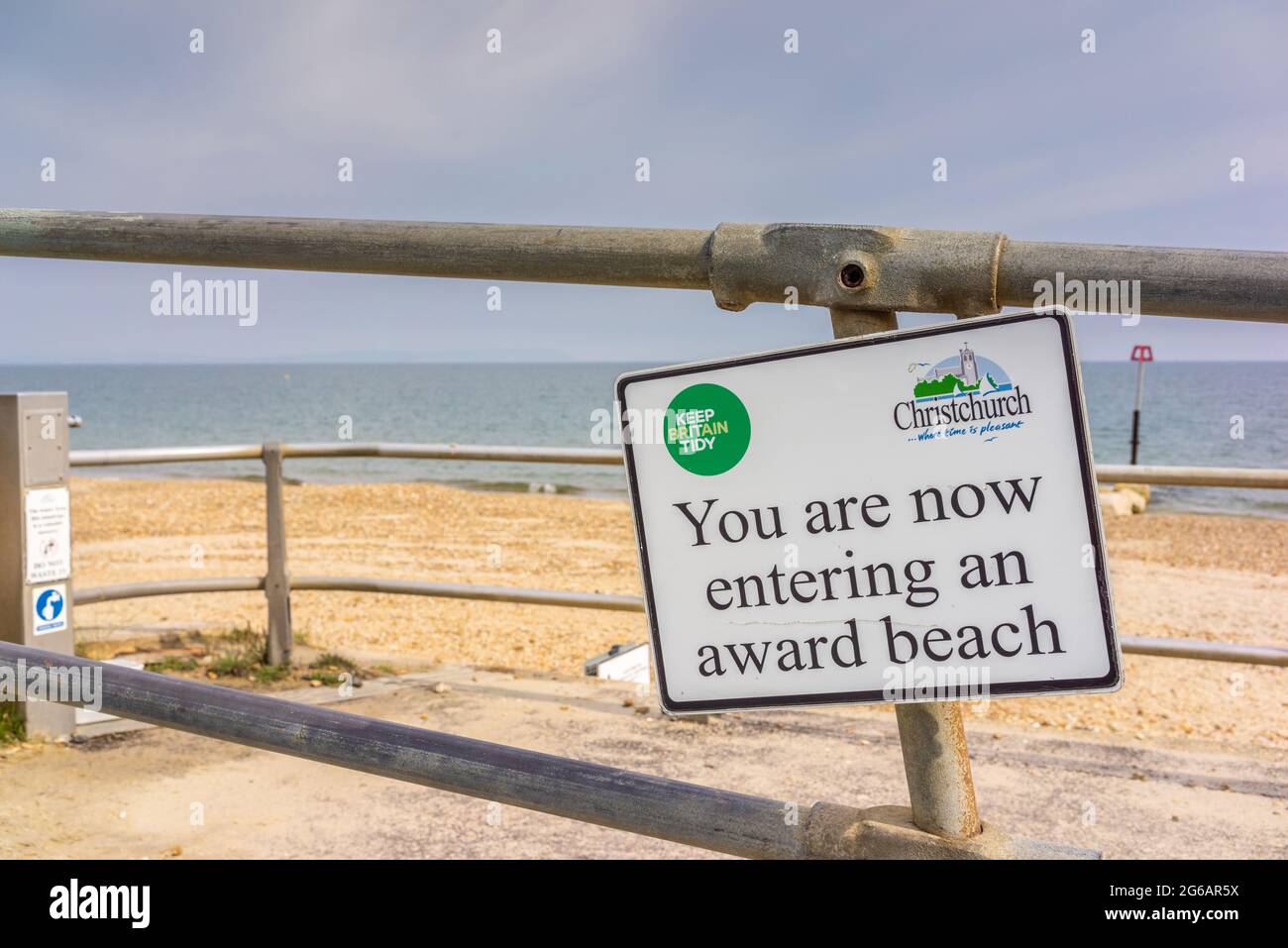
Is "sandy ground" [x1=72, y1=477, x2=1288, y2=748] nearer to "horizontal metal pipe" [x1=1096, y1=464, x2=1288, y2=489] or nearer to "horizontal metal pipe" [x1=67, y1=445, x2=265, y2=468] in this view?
"horizontal metal pipe" [x1=1096, y1=464, x2=1288, y2=489]

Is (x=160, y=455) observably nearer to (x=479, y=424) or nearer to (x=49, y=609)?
(x=49, y=609)

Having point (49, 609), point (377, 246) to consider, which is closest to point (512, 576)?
point (49, 609)

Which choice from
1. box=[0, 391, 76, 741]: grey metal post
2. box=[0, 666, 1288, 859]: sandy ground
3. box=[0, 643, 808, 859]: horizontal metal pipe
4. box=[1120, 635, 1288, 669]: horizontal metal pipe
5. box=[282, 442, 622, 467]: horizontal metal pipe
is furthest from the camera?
box=[282, 442, 622, 467]: horizontal metal pipe

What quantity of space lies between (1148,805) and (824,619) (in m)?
2.51

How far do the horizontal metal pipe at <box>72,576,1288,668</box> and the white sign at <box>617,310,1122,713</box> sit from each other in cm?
275

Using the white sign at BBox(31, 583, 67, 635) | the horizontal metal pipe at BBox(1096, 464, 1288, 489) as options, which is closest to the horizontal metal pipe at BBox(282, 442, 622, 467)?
the white sign at BBox(31, 583, 67, 635)

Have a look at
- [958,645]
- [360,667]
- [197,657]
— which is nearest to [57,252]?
[958,645]

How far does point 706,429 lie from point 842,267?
0.62 ft

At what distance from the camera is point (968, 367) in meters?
0.89

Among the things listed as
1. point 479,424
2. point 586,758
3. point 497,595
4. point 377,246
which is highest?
point 479,424

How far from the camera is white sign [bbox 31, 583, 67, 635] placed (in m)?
3.61
